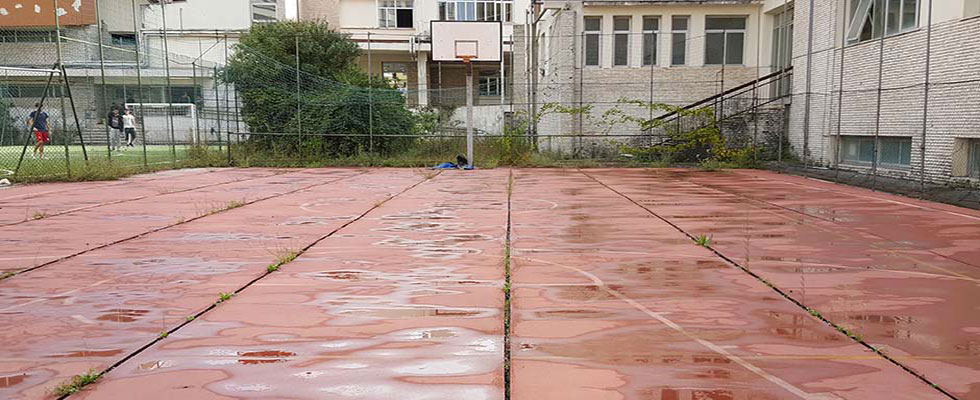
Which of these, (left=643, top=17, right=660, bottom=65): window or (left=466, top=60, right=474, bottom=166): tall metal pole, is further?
(left=643, top=17, right=660, bottom=65): window

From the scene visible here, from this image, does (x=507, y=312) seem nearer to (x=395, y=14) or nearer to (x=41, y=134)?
(x=41, y=134)

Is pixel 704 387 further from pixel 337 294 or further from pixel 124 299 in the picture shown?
pixel 124 299

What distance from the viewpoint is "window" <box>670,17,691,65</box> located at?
22.6m

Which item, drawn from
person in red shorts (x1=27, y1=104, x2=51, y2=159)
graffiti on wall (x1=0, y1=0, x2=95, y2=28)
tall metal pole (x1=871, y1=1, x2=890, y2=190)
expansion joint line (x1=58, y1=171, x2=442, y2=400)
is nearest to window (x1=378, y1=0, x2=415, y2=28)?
graffiti on wall (x1=0, y1=0, x2=95, y2=28)

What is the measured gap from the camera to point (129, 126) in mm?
20969

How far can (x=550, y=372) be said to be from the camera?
3576mm

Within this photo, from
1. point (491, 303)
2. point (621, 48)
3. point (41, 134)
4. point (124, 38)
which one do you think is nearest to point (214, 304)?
point (491, 303)

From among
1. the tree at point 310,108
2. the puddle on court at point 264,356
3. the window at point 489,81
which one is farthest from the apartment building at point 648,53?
the puddle on court at point 264,356

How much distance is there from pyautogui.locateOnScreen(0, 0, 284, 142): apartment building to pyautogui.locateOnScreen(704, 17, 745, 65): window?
1388 centimetres

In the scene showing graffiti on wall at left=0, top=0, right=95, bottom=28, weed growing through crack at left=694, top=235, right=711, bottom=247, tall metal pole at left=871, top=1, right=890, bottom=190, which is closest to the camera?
weed growing through crack at left=694, top=235, right=711, bottom=247

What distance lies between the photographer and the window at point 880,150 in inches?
578

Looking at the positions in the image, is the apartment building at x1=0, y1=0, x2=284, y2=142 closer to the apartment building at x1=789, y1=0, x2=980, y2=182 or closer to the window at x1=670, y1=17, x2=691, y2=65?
the window at x1=670, y1=17, x2=691, y2=65

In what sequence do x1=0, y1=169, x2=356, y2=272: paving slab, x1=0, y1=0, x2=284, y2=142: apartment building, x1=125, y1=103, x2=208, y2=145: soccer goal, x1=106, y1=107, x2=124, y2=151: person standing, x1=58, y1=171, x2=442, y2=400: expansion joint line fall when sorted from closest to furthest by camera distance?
x1=58, y1=171, x2=442, y2=400: expansion joint line < x1=0, y1=169, x2=356, y2=272: paving slab < x1=0, y1=0, x2=284, y2=142: apartment building < x1=106, y1=107, x2=124, y2=151: person standing < x1=125, y1=103, x2=208, y2=145: soccer goal

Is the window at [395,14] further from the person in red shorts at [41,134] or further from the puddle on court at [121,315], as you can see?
the puddle on court at [121,315]
